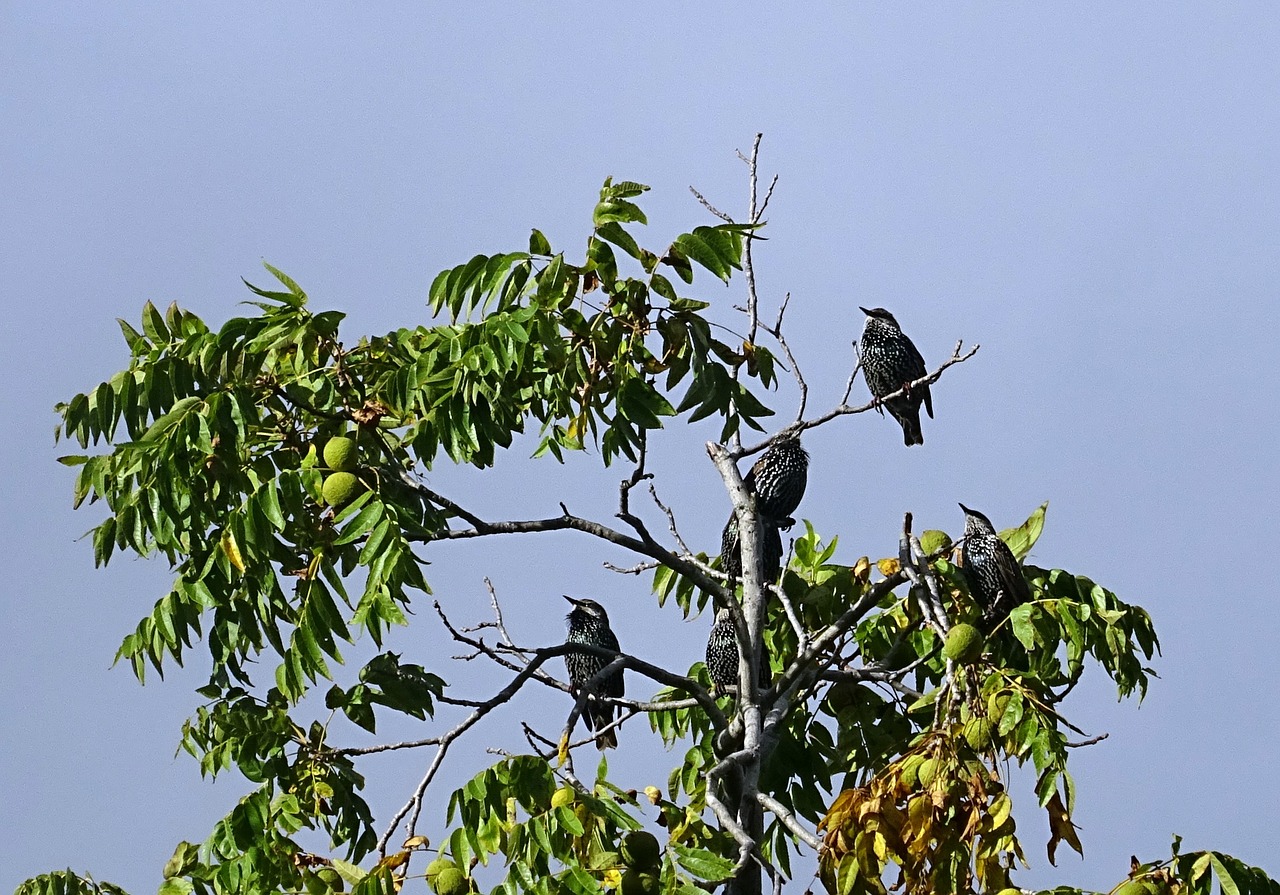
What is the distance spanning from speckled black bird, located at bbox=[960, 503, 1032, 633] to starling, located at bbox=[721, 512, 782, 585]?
1.05 meters

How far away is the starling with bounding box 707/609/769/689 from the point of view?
7.00 m

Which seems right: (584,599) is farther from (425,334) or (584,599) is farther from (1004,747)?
(1004,747)

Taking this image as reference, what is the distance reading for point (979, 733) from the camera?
4.76m

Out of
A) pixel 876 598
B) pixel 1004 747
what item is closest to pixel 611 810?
pixel 1004 747

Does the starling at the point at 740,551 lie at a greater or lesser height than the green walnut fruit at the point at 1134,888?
greater

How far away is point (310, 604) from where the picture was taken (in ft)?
17.3

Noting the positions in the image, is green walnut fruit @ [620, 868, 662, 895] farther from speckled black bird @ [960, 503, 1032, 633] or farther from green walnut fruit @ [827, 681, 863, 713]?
green walnut fruit @ [827, 681, 863, 713]

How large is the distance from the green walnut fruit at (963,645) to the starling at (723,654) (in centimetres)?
180

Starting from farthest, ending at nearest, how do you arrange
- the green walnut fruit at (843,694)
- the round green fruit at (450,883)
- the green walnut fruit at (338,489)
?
the green walnut fruit at (843,694) < the green walnut fruit at (338,489) < the round green fruit at (450,883)

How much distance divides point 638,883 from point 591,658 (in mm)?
2794

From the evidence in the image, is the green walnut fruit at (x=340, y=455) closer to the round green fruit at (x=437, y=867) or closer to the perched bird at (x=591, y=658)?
the round green fruit at (x=437, y=867)

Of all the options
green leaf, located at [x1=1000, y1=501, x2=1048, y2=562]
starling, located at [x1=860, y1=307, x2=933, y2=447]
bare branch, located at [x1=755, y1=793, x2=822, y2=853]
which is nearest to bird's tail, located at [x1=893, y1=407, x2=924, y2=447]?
starling, located at [x1=860, y1=307, x2=933, y2=447]

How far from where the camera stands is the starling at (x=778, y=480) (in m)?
7.08

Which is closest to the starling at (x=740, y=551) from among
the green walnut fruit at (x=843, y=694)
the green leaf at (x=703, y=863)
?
the green walnut fruit at (x=843, y=694)
